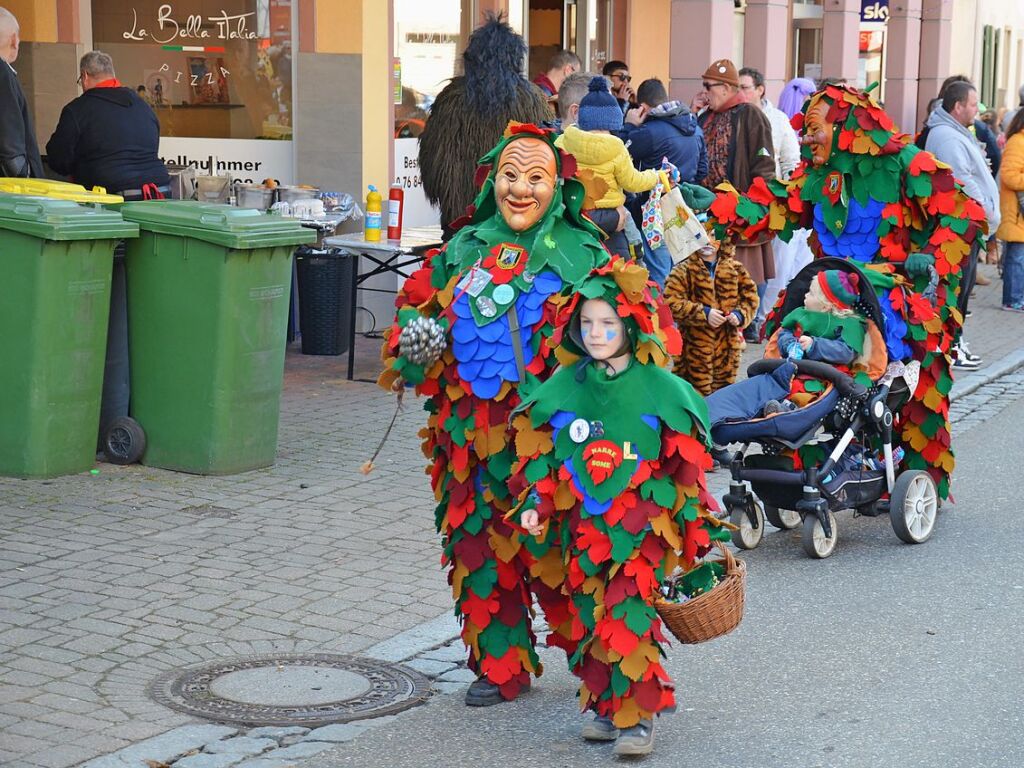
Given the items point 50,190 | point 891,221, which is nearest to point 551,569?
point 891,221

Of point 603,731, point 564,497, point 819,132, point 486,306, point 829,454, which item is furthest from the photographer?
point 819,132

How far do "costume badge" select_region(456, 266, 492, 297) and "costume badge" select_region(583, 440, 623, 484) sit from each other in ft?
2.23

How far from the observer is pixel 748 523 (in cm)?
750

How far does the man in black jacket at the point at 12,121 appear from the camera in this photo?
918cm

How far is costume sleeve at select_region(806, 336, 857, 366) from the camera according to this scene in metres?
7.46

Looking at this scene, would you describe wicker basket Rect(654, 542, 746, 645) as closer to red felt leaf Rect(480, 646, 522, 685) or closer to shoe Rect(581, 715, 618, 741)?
shoe Rect(581, 715, 618, 741)

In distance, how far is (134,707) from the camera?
17.4 ft

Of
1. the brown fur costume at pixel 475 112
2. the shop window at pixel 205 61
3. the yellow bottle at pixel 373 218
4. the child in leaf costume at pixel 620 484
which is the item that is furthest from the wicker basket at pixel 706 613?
the shop window at pixel 205 61

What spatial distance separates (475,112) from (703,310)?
2241 millimetres

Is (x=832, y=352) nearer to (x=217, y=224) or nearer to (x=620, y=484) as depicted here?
(x=620, y=484)

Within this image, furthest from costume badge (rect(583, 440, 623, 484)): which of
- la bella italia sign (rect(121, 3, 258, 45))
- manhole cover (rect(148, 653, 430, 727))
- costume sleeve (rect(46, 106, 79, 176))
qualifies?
la bella italia sign (rect(121, 3, 258, 45))

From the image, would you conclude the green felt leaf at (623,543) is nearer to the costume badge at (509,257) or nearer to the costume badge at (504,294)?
the costume badge at (504,294)

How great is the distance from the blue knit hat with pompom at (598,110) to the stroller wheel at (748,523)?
6.31 feet

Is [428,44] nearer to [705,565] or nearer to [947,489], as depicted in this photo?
[947,489]
